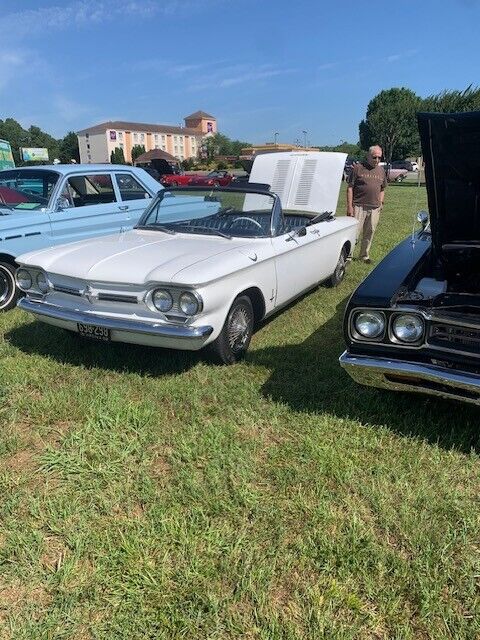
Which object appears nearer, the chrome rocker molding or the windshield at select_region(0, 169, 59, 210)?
the chrome rocker molding

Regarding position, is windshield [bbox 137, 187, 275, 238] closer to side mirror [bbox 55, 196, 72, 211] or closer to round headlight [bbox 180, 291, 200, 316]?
round headlight [bbox 180, 291, 200, 316]

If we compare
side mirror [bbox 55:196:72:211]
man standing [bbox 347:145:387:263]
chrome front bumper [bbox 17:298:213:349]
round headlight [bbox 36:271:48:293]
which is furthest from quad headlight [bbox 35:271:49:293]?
man standing [bbox 347:145:387:263]

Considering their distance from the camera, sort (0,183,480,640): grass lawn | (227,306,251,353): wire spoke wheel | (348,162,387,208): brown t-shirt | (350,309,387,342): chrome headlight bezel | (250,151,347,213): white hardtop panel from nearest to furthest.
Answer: (0,183,480,640): grass lawn, (350,309,387,342): chrome headlight bezel, (227,306,251,353): wire spoke wheel, (250,151,347,213): white hardtop panel, (348,162,387,208): brown t-shirt

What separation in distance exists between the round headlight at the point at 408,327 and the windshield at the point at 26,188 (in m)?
4.90

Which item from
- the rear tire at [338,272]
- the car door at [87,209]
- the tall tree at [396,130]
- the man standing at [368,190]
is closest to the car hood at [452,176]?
the rear tire at [338,272]

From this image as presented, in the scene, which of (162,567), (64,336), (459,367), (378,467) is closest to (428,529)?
(378,467)

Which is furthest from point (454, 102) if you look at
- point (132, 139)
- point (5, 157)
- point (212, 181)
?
point (132, 139)

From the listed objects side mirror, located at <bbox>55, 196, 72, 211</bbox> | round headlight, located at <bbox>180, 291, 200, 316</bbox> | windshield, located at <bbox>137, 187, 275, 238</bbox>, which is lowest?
round headlight, located at <bbox>180, 291, 200, 316</bbox>

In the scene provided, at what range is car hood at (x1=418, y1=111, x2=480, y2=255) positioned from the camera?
281 cm

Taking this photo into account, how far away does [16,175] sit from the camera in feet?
21.7

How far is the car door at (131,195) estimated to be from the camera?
279 inches

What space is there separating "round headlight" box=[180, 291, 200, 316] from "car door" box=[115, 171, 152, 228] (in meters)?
3.83

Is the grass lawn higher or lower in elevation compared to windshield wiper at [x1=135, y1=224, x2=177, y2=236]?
lower

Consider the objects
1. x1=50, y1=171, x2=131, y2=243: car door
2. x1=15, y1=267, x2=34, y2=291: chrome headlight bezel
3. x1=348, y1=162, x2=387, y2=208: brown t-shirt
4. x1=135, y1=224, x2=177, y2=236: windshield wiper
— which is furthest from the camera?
x1=348, y1=162, x2=387, y2=208: brown t-shirt
